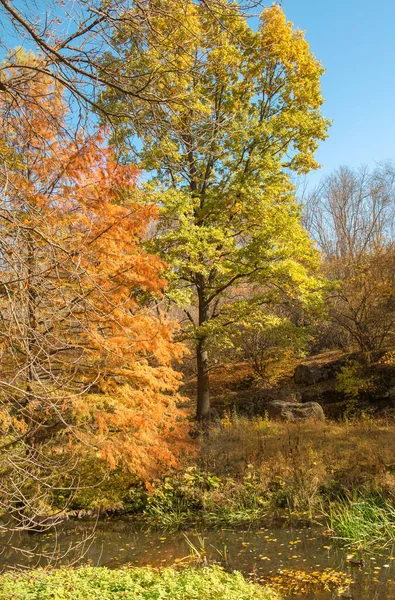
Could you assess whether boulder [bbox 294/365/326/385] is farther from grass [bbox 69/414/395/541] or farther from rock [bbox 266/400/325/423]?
grass [bbox 69/414/395/541]

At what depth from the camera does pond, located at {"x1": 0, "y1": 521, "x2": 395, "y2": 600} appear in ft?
19.7

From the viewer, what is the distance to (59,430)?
7.66 meters

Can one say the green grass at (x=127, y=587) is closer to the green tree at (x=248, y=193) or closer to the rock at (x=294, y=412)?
the green tree at (x=248, y=193)

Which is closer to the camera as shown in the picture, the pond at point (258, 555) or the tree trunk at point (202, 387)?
the pond at point (258, 555)

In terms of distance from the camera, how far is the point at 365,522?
770cm

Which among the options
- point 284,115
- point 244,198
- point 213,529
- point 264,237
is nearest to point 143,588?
point 213,529

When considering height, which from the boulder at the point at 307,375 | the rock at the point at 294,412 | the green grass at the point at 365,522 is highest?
the boulder at the point at 307,375

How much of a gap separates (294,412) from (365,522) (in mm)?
6569

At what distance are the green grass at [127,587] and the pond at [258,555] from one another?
1.63 feet

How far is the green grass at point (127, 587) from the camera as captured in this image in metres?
4.84

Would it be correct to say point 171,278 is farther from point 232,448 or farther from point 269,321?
point 232,448

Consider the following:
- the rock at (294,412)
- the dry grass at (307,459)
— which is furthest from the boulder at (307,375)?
the dry grass at (307,459)

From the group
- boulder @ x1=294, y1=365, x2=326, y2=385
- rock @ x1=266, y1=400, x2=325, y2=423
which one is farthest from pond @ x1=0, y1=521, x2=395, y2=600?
boulder @ x1=294, y1=365, x2=326, y2=385

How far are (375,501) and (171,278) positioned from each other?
20.4 ft
